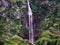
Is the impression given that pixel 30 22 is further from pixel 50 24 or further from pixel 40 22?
pixel 50 24

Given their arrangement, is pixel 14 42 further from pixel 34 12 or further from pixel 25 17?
pixel 34 12

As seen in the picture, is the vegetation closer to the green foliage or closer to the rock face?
the rock face

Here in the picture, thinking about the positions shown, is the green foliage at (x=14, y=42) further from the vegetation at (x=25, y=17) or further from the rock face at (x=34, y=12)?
the rock face at (x=34, y=12)

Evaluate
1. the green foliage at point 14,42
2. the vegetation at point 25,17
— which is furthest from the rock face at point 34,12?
the green foliage at point 14,42

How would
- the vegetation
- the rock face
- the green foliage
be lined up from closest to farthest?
the green foliage, the vegetation, the rock face

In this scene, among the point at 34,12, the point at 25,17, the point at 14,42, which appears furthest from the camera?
the point at 34,12

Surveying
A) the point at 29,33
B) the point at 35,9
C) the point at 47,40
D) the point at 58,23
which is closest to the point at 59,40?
the point at 47,40

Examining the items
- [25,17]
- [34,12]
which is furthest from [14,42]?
[34,12]

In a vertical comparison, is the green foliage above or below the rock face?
below

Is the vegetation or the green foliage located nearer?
the green foliage

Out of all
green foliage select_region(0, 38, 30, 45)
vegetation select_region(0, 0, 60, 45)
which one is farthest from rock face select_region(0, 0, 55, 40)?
green foliage select_region(0, 38, 30, 45)

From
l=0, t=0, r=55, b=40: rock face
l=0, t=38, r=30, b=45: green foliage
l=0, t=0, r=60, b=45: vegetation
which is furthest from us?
l=0, t=0, r=55, b=40: rock face
